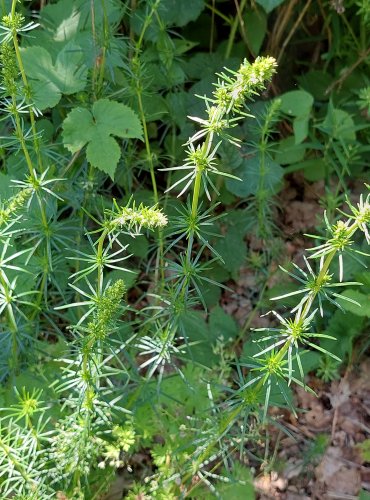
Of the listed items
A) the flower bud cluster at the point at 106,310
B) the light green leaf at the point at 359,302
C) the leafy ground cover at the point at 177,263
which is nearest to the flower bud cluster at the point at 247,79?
the leafy ground cover at the point at 177,263

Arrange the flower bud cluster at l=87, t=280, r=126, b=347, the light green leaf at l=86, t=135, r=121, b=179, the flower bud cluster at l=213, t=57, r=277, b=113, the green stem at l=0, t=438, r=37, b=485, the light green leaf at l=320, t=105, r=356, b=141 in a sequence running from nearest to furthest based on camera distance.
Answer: the flower bud cluster at l=213, t=57, r=277, b=113 < the flower bud cluster at l=87, t=280, r=126, b=347 < the green stem at l=0, t=438, r=37, b=485 < the light green leaf at l=86, t=135, r=121, b=179 < the light green leaf at l=320, t=105, r=356, b=141

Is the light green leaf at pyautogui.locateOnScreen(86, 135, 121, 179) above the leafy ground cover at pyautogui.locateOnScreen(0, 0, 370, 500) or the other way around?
above

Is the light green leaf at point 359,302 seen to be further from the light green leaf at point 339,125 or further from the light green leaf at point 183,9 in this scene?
the light green leaf at point 183,9

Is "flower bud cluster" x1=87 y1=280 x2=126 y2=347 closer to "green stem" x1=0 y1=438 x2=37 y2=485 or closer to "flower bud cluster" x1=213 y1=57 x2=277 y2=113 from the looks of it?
"green stem" x1=0 y1=438 x2=37 y2=485

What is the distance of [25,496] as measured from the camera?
1931mm

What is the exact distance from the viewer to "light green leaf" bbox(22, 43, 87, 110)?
2.26m

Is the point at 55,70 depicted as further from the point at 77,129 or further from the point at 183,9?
the point at 183,9

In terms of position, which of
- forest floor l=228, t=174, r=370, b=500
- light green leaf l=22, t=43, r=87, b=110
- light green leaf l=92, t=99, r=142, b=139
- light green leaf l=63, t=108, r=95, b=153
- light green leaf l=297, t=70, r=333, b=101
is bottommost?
forest floor l=228, t=174, r=370, b=500

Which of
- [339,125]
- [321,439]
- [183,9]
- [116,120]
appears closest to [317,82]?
[339,125]

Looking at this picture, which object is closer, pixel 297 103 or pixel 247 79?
pixel 247 79

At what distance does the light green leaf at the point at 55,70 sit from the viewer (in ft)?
7.42

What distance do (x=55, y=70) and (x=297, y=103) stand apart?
1.12 meters

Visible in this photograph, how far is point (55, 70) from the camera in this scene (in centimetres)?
231

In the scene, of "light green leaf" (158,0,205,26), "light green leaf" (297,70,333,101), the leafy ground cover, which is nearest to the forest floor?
the leafy ground cover
